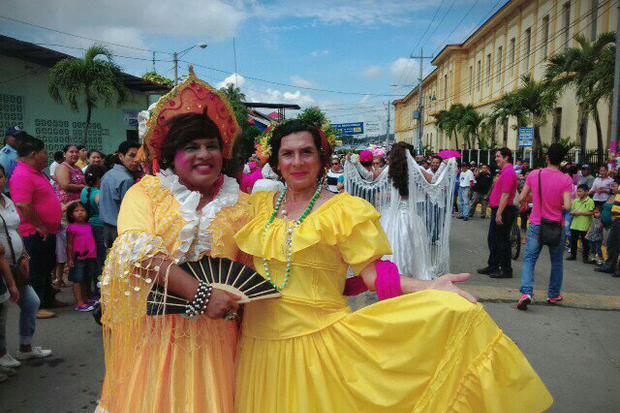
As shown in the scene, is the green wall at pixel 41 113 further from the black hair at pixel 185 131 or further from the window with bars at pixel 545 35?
the window with bars at pixel 545 35

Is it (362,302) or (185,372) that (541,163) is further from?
(185,372)

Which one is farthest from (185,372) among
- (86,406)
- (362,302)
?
(362,302)

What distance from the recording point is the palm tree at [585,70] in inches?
533

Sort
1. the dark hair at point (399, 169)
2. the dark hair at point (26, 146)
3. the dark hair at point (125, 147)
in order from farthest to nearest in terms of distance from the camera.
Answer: the dark hair at point (399, 169) → the dark hair at point (125, 147) → the dark hair at point (26, 146)

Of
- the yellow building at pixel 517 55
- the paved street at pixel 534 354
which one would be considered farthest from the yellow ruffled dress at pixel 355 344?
the yellow building at pixel 517 55

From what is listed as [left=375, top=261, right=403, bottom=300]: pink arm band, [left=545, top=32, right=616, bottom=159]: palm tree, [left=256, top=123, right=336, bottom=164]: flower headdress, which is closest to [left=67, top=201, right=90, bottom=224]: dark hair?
[left=256, top=123, right=336, bottom=164]: flower headdress

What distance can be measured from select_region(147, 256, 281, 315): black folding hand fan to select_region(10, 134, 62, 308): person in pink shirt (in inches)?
133

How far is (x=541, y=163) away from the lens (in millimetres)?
17422

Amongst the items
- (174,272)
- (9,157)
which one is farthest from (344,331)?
(9,157)

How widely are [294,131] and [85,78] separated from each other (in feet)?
40.4

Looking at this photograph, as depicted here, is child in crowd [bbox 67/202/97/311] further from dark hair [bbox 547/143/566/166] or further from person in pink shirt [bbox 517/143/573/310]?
dark hair [bbox 547/143/566/166]

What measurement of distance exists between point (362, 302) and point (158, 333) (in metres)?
3.56

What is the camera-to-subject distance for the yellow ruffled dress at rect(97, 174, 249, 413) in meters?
1.79

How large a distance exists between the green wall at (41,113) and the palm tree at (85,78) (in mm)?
713
